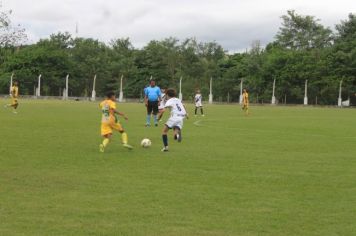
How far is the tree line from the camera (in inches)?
3228

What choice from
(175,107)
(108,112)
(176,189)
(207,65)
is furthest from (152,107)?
(207,65)

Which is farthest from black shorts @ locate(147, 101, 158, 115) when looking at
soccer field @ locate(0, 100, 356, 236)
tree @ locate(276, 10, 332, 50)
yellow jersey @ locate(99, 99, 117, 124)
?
tree @ locate(276, 10, 332, 50)

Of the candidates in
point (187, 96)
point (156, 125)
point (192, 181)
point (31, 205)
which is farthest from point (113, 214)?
point (187, 96)

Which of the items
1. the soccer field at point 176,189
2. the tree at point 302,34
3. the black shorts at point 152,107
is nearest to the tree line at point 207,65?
the tree at point 302,34

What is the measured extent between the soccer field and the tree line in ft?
222

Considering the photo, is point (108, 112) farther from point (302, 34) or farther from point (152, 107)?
point (302, 34)

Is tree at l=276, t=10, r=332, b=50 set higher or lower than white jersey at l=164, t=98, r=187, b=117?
higher

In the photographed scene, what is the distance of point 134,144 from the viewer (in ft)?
53.8

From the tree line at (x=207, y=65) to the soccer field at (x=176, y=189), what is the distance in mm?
67808

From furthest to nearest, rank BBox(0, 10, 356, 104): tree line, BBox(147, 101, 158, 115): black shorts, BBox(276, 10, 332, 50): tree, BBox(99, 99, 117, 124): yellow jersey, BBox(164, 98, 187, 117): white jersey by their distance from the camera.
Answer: BBox(276, 10, 332, 50): tree → BBox(0, 10, 356, 104): tree line → BBox(147, 101, 158, 115): black shorts → BBox(164, 98, 187, 117): white jersey → BBox(99, 99, 117, 124): yellow jersey

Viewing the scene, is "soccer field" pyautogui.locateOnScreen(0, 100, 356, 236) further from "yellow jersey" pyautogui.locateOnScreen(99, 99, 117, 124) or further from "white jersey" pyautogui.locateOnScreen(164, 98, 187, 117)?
"white jersey" pyautogui.locateOnScreen(164, 98, 187, 117)

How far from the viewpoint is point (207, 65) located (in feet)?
315

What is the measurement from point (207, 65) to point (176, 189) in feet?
287

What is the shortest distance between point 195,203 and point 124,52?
3909 inches
